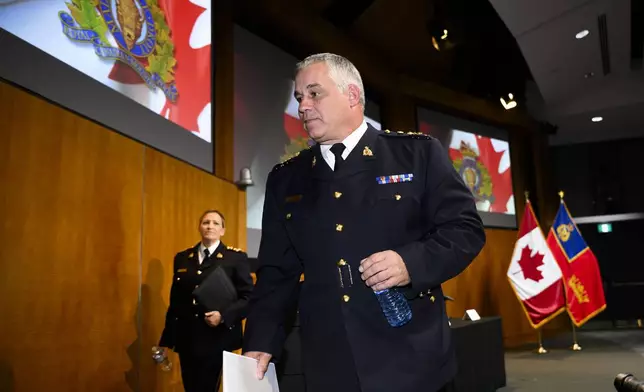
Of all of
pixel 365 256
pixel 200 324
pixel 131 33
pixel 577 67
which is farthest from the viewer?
pixel 577 67

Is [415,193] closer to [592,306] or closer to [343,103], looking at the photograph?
[343,103]

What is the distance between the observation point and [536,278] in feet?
22.2

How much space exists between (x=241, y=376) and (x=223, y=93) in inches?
154

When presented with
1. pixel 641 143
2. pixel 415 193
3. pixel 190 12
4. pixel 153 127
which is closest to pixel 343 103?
pixel 415 193

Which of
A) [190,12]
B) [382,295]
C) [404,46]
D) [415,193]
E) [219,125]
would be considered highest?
[404,46]

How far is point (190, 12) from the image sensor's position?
13.2 ft

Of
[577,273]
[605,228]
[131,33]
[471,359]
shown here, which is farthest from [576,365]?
[605,228]

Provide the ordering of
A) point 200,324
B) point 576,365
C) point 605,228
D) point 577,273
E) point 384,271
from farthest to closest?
1. point 605,228
2. point 577,273
3. point 576,365
4. point 200,324
5. point 384,271

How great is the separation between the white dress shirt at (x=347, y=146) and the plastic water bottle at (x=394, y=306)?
Answer: 0.32 m

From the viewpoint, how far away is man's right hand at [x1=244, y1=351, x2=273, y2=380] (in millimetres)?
1080

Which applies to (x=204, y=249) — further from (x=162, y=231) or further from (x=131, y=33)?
(x=131, y=33)

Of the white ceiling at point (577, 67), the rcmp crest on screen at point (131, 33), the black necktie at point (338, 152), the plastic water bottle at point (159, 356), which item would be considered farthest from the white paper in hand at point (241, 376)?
the white ceiling at point (577, 67)

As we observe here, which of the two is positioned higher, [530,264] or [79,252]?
[79,252]

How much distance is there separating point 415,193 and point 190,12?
346 cm
